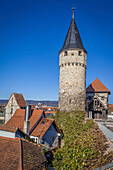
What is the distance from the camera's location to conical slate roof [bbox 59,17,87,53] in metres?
22.8

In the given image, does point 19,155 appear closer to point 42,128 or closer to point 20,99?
point 42,128

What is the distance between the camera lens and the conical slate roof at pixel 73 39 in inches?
896

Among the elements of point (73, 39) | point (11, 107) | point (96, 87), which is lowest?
point (11, 107)

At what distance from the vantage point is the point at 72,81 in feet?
71.6

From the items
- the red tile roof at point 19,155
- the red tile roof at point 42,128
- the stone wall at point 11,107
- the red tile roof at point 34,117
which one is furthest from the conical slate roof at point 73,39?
the red tile roof at point 19,155

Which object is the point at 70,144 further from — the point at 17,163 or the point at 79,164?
the point at 17,163

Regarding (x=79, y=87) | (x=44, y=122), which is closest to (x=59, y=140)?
(x=44, y=122)

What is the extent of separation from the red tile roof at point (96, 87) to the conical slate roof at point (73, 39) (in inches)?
336

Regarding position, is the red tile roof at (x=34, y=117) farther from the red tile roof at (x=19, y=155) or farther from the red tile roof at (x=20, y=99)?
the red tile roof at (x=19, y=155)

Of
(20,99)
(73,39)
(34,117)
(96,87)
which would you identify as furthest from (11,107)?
(96,87)

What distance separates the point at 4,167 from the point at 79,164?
3200mm

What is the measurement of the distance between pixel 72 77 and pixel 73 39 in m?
6.03

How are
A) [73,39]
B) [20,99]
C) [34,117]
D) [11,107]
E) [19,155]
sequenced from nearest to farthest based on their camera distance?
[19,155] → [34,117] → [73,39] → [11,107] → [20,99]

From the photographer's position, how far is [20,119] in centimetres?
1852
